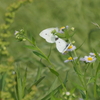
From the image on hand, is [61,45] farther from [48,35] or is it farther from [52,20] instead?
[52,20]

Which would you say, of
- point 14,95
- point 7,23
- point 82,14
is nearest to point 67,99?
point 14,95

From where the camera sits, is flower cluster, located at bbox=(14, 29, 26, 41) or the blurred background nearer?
flower cluster, located at bbox=(14, 29, 26, 41)

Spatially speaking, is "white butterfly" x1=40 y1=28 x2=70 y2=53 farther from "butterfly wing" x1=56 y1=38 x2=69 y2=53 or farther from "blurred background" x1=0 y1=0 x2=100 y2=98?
"blurred background" x1=0 y1=0 x2=100 y2=98

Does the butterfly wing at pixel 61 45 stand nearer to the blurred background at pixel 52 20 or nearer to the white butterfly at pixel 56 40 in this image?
the white butterfly at pixel 56 40

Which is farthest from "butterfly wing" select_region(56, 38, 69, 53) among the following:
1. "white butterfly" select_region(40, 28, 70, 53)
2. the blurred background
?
the blurred background

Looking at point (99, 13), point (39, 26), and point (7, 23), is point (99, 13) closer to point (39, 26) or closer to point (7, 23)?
point (39, 26)

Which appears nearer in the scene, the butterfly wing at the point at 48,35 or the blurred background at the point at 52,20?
the butterfly wing at the point at 48,35

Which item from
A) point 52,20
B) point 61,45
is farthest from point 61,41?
point 52,20

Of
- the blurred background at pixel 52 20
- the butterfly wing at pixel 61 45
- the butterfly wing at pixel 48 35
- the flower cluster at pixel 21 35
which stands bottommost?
the blurred background at pixel 52 20

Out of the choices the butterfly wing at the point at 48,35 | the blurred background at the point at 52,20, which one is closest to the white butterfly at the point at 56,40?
the butterfly wing at the point at 48,35

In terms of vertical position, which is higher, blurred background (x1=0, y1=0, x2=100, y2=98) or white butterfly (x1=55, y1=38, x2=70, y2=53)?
white butterfly (x1=55, y1=38, x2=70, y2=53)

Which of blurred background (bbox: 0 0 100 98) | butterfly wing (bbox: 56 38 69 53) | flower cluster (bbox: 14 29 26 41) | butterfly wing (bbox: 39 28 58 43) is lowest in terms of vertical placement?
blurred background (bbox: 0 0 100 98)

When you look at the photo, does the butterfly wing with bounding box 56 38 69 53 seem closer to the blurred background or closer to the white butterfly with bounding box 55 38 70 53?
the white butterfly with bounding box 55 38 70 53
